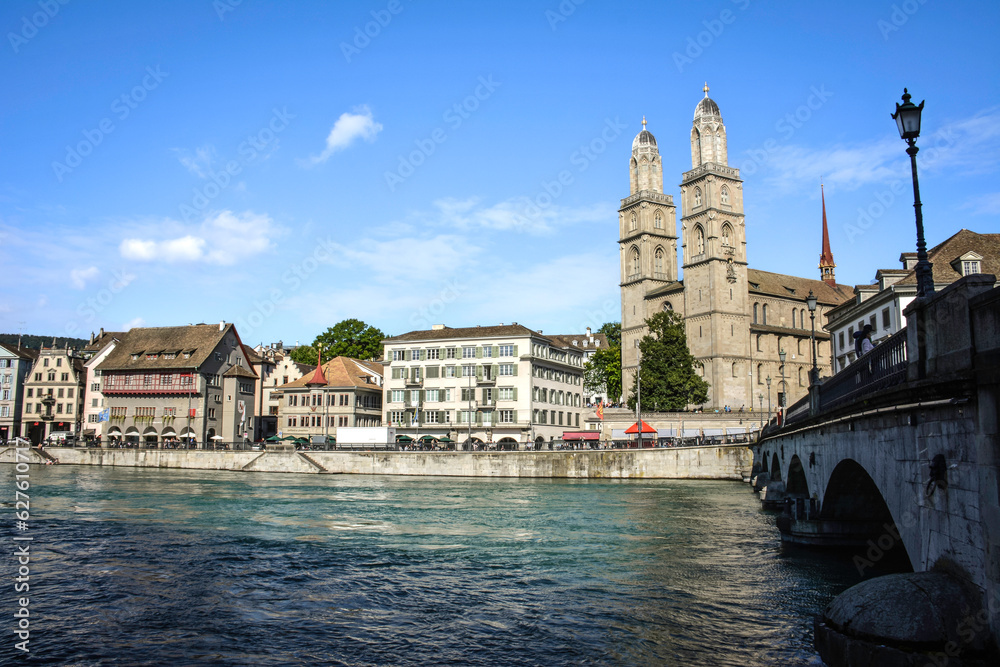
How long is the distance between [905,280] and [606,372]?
230 ft

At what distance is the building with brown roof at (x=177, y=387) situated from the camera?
8862cm

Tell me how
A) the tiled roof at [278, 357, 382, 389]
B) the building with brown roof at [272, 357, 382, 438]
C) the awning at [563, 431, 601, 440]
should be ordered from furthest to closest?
the tiled roof at [278, 357, 382, 389] < the building with brown roof at [272, 357, 382, 438] < the awning at [563, 431, 601, 440]

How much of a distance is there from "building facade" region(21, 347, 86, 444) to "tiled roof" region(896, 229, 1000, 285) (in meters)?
97.8

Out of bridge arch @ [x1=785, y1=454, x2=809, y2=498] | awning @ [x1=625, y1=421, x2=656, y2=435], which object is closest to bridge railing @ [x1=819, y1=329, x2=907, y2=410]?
bridge arch @ [x1=785, y1=454, x2=809, y2=498]

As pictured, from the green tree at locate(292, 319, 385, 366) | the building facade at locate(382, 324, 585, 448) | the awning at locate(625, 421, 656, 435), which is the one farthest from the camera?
the green tree at locate(292, 319, 385, 366)

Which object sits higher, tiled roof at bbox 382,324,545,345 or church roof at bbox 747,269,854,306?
church roof at bbox 747,269,854,306

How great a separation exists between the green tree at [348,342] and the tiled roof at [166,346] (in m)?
18.1

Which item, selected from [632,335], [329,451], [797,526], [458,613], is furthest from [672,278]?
[458,613]

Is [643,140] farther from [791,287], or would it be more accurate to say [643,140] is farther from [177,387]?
[177,387]

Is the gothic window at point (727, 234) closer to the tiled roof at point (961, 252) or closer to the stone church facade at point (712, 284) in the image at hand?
the stone church facade at point (712, 284)

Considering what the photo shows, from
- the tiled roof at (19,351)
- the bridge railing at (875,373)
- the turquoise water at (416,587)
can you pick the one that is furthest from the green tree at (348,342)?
the bridge railing at (875,373)

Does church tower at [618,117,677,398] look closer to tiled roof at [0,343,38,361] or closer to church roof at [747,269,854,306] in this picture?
church roof at [747,269,854,306]

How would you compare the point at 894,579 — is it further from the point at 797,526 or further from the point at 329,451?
the point at 329,451

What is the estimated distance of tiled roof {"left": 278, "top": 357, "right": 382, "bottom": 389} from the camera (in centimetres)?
8969
